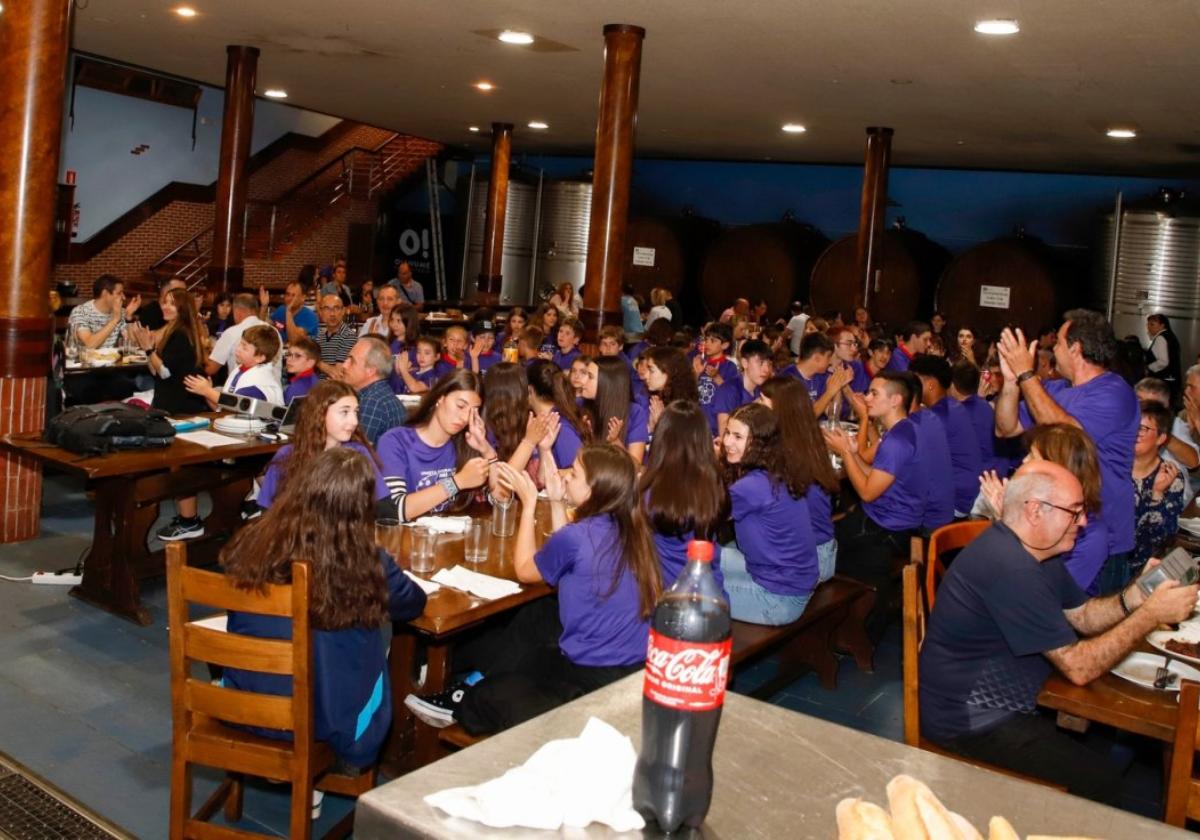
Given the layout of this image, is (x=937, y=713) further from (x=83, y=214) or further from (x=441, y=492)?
(x=83, y=214)

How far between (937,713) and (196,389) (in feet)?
14.6

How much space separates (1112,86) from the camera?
9.14 m

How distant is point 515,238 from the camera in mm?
18422

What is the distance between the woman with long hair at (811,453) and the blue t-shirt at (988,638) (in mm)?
1706

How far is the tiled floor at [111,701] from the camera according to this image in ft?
12.5

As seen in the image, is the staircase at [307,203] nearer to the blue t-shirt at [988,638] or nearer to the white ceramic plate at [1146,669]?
the blue t-shirt at [988,638]

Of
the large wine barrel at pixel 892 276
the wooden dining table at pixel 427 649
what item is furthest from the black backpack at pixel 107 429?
the large wine barrel at pixel 892 276

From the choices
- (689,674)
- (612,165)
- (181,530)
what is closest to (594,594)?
(689,674)

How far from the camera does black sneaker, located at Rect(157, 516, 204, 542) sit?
6516 mm

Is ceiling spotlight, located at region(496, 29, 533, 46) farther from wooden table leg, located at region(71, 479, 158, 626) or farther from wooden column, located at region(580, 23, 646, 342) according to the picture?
wooden table leg, located at region(71, 479, 158, 626)

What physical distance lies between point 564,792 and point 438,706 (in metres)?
2.48

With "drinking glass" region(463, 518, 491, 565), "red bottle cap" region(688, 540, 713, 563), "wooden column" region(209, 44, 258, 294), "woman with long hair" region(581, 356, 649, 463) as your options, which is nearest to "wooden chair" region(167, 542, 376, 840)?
"drinking glass" region(463, 518, 491, 565)

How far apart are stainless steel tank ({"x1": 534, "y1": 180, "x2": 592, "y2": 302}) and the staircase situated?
3730 mm

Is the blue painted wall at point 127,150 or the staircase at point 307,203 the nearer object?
the blue painted wall at point 127,150
